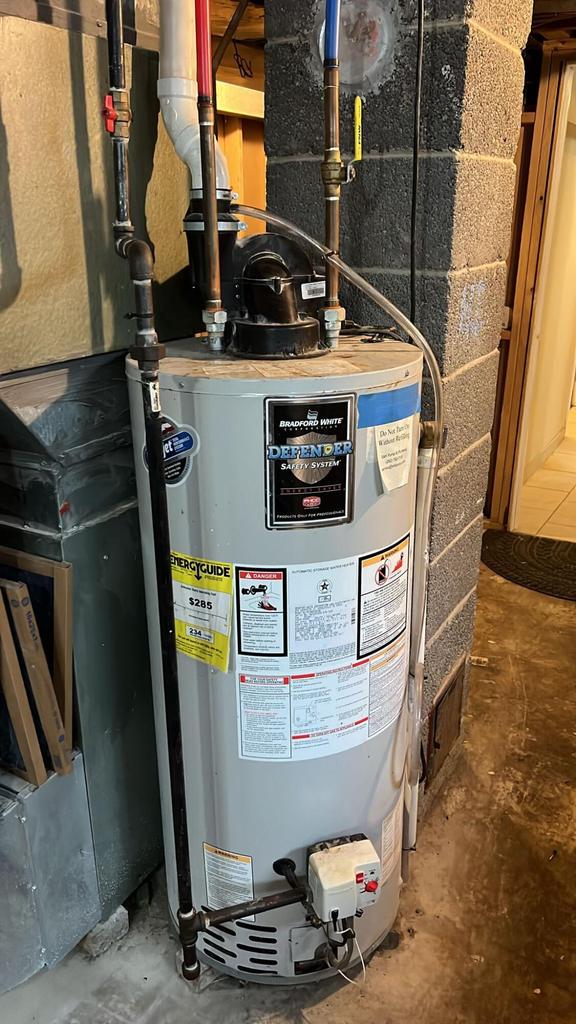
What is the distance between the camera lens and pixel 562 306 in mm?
4297

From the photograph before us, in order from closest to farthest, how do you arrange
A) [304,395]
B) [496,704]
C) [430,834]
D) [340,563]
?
1. [304,395]
2. [340,563]
3. [430,834]
4. [496,704]

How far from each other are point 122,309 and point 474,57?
2.56 ft

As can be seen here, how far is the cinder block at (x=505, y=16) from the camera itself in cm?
137

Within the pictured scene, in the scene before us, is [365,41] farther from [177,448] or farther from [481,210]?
[177,448]

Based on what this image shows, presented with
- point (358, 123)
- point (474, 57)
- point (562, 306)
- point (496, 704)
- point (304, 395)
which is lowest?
point (496, 704)

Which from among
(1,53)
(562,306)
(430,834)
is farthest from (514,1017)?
(562,306)

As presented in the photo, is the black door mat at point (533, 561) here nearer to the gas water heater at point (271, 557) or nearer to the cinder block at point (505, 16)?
the gas water heater at point (271, 557)

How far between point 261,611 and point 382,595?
21 centimetres

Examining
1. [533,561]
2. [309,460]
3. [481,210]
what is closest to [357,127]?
[481,210]

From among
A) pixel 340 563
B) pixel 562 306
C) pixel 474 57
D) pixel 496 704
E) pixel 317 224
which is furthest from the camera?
pixel 562 306

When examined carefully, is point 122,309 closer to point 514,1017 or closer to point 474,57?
point 474,57

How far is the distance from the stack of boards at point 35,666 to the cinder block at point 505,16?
1.23 metres

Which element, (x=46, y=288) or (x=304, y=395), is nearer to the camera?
(x=304, y=395)

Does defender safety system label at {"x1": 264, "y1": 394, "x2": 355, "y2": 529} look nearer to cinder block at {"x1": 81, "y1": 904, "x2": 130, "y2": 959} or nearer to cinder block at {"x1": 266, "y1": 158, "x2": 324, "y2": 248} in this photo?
cinder block at {"x1": 266, "y1": 158, "x2": 324, "y2": 248}
